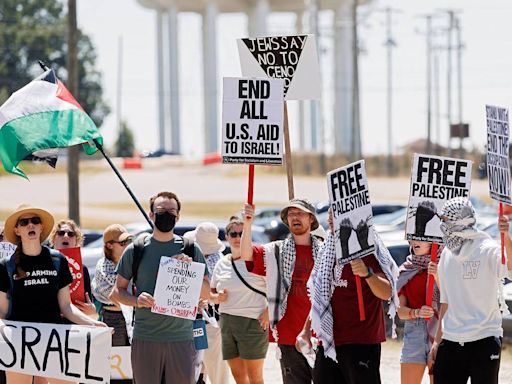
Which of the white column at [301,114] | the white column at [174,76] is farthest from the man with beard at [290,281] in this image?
the white column at [174,76]

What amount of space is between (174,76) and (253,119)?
91245mm

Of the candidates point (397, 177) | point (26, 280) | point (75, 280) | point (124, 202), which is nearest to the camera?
point (26, 280)

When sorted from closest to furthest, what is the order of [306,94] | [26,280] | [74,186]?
[26,280], [306,94], [74,186]

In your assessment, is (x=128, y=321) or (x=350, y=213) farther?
(x=128, y=321)

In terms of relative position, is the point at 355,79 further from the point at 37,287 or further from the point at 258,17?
the point at 37,287

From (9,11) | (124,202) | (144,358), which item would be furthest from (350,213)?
(9,11)

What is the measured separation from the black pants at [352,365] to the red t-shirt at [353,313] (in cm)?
5

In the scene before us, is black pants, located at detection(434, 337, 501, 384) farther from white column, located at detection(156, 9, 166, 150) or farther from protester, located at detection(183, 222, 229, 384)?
white column, located at detection(156, 9, 166, 150)

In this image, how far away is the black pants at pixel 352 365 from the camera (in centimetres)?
977

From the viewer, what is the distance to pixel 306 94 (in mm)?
11727

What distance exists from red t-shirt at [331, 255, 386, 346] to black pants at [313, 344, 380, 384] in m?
0.05

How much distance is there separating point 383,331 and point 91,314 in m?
2.31

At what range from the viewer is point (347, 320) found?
32.3 ft

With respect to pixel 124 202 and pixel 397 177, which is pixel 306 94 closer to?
pixel 124 202
